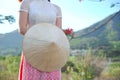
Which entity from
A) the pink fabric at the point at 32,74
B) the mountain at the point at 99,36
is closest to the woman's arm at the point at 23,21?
the pink fabric at the point at 32,74

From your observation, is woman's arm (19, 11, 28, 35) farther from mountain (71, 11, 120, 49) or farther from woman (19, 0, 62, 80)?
mountain (71, 11, 120, 49)

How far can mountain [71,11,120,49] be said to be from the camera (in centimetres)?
673

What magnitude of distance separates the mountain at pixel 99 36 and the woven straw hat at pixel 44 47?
4.18 metres

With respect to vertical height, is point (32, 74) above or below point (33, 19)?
below

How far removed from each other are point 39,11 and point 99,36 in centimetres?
469

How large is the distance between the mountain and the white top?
4.10 m

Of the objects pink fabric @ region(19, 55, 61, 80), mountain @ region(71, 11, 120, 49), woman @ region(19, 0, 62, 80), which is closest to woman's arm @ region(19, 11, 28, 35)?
woman @ region(19, 0, 62, 80)

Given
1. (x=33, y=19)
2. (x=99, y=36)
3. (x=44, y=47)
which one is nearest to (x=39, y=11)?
(x=33, y=19)

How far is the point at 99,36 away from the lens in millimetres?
7070

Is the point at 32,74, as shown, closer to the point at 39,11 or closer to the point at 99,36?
the point at 39,11

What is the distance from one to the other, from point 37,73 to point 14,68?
4.03 meters

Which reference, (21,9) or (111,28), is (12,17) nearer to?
(111,28)

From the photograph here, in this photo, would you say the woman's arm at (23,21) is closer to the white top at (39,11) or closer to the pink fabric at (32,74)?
the white top at (39,11)

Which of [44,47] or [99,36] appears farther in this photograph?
[99,36]
